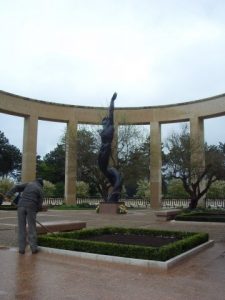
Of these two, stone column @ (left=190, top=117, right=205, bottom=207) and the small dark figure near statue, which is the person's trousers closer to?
the small dark figure near statue

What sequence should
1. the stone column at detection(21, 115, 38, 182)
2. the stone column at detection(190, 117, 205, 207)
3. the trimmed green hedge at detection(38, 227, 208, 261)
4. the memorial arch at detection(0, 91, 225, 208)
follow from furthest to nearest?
the stone column at detection(21, 115, 38, 182) < the memorial arch at detection(0, 91, 225, 208) < the stone column at detection(190, 117, 205, 207) < the trimmed green hedge at detection(38, 227, 208, 261)

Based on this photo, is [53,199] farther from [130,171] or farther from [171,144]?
[171,144]

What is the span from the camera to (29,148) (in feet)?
116

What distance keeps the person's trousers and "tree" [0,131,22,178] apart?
2452 inches

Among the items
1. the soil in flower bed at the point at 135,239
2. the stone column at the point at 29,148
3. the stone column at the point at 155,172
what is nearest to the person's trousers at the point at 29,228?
the soil in flower bed at the point at 135,239

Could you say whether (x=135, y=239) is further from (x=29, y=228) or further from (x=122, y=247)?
(x=29, y=228)

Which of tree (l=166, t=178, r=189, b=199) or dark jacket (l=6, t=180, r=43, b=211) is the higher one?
tree (l=166, t=178, r=189, b=199)

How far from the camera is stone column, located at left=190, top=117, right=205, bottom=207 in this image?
28.6 metres

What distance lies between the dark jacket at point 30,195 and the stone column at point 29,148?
27324 mm

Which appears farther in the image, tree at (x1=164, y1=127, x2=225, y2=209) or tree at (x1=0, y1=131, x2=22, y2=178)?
tree at (x1=0, y1=131, x2=22, y2=178)

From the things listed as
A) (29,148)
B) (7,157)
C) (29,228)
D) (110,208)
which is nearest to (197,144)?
(110,208)

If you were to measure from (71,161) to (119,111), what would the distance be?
7.25m

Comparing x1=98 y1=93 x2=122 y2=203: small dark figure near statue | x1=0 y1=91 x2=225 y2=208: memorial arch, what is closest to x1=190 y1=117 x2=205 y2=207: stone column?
x1=0 y1=91 x2=225 y2=208: memorial arch

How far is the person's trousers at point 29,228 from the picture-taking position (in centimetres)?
793
